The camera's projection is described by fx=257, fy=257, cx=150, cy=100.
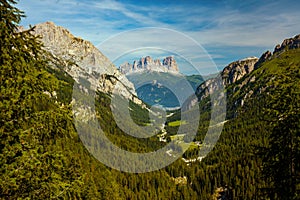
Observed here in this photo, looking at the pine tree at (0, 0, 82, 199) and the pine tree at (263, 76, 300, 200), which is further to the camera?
the pine tree at (263, 76, 300, 200)

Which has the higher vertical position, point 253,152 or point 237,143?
point 253,152

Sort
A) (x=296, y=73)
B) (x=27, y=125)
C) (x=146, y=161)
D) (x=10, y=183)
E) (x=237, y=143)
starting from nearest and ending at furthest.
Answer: (x=10, y=183) < (x=27, y=125) < (x=296, y=73) < (x=146, y=161) < (x=237, y=143)

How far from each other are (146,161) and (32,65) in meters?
149

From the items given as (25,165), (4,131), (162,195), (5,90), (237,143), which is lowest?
(162,195)

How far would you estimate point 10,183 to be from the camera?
331 inches

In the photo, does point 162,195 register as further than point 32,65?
Yes

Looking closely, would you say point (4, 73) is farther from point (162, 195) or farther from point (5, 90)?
point (162, 195)

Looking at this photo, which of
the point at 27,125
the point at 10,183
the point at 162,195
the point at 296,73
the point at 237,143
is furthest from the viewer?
the point at 237,143

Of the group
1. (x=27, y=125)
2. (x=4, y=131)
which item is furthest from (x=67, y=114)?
(x=4, y=131)

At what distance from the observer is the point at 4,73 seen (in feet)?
30.7

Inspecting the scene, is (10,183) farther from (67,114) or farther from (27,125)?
(67,114)

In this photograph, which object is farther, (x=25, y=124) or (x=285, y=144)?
(x=285, y=144)

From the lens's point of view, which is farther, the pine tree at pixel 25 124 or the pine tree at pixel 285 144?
the pine tree at pixel 285 144

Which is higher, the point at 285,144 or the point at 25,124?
the point at 25,124
